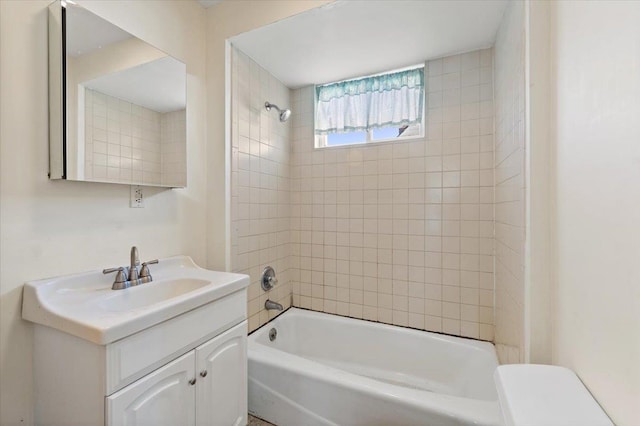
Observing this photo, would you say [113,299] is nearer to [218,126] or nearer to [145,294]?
[145,294]

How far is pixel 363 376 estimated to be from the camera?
5.92 feet

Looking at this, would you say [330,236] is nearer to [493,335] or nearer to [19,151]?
[493,335]

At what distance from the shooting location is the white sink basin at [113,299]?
0.83 metres

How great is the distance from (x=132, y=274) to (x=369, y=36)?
6.22ft

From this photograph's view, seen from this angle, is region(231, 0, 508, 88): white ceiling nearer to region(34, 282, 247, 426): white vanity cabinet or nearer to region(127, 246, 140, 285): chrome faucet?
region(127, 246, 140, 285): chrome faucet

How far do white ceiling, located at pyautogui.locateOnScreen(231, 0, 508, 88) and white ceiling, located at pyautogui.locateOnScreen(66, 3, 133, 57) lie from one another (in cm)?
70

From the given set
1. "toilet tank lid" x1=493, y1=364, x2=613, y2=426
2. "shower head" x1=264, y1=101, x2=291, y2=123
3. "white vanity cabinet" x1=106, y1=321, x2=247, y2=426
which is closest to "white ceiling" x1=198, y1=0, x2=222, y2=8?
"shower head" x1=264, y1=101, x2=291, y2=123

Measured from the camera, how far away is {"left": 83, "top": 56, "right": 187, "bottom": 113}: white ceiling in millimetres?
1267

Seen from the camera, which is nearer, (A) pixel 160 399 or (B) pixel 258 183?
(A) pixel 160 399

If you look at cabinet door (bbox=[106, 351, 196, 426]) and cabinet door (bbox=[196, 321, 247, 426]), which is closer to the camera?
cabinet door (bbox=[106, 351, 196, 426])

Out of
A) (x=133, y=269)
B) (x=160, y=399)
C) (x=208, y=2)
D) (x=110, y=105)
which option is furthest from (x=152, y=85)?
(x=160, y=399)

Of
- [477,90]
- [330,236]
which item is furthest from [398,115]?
[330,236]

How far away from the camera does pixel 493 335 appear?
1.83 metres

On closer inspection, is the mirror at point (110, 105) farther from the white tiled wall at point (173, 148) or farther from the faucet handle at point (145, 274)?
the faucet handle at point (145, 274)
